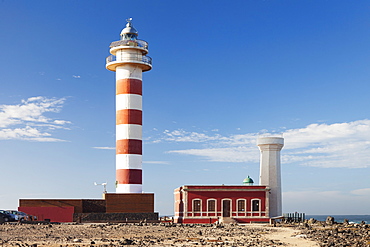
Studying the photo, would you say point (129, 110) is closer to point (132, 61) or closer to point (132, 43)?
point (132, 61)

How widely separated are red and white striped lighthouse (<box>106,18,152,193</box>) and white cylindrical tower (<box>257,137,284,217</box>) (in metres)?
12.3

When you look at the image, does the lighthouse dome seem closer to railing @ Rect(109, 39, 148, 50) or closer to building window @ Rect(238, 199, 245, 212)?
railing @ Rect(109, 39, 148, 50)

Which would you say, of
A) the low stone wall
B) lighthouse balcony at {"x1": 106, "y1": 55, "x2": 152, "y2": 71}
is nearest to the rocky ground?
the low stone wall

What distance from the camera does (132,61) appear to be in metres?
48.6

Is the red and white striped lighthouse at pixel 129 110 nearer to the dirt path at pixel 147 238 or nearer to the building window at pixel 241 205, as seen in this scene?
the building window at pixel 241 205

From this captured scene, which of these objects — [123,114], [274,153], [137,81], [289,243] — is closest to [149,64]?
[137,81]

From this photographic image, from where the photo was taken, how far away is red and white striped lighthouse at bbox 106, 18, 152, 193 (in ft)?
155

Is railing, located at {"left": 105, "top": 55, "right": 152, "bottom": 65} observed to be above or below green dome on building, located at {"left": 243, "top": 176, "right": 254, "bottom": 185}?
above

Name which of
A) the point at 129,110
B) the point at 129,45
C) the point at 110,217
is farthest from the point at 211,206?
the point at 129,45

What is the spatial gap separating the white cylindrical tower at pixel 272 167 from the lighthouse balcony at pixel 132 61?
12864 mm

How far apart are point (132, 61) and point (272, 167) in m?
16.6

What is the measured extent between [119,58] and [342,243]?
32105 mm

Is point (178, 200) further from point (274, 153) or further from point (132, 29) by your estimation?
point (132, 29)

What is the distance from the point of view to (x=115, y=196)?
153 ft
